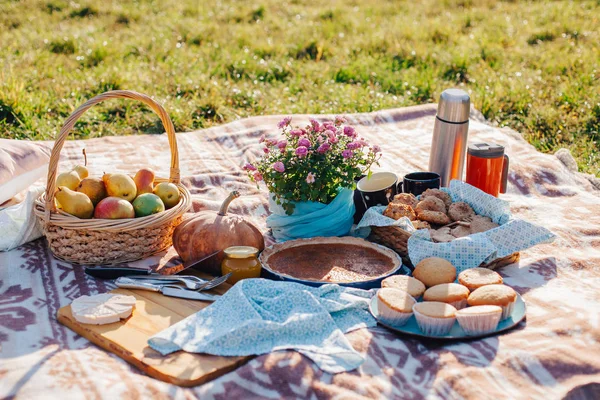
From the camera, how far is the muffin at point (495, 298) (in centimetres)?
250

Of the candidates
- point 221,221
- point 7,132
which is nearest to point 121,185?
point 221,221

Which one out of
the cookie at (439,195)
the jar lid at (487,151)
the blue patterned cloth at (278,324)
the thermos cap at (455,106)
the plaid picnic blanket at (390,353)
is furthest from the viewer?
the thermos cap at (455,106)

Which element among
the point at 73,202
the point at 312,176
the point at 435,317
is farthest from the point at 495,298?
the point at 73,202

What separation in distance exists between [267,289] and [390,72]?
13.9 feet

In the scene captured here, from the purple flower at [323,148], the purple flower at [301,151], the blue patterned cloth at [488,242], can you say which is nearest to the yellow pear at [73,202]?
the purple flower at [301,151]

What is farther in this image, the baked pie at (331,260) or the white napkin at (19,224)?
the white napkin at (19,224)

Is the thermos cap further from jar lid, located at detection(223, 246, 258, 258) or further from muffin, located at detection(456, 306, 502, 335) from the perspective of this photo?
muffin, located at detection(456, 306, 502, 335)

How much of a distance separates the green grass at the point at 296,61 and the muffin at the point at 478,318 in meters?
2.56

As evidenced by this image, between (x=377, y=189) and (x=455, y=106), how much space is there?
2.16ft

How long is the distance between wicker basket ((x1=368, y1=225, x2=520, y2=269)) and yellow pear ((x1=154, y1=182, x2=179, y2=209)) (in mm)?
897

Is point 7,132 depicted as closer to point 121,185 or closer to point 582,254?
point 121,185

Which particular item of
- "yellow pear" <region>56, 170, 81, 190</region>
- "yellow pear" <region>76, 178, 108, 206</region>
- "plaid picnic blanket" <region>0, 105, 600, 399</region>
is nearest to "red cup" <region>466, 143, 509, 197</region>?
"plaid picnic blanket" <region>0, 105, 600, 399</region>

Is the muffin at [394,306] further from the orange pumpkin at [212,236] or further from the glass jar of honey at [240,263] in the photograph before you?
the orange pumpkin at [212,236]

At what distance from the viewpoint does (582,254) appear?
3.23m
